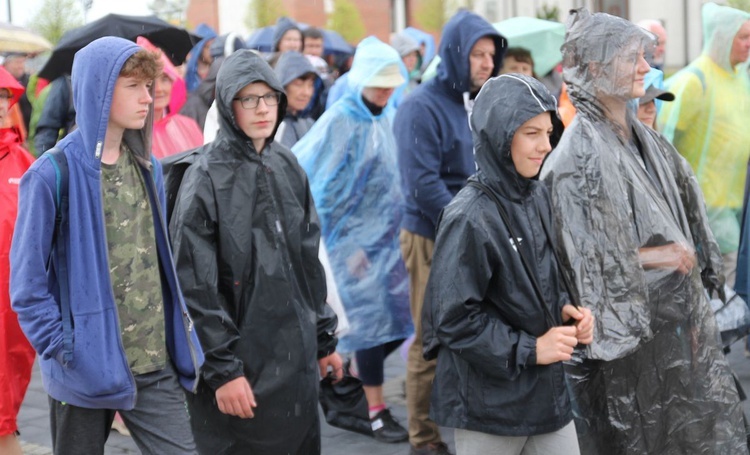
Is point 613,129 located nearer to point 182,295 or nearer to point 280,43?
point 182,295

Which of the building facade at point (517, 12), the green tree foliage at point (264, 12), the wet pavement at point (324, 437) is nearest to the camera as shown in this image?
the wet pavement at point (324, 437)

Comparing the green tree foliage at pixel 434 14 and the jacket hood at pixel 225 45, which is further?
the green tree foliage at pixel 434 14

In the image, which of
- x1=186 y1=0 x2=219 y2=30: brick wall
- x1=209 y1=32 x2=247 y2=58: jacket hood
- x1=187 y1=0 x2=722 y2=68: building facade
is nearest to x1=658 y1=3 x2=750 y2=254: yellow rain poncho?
x1=209 y1=32 x2=247 y2=58: jacket hood

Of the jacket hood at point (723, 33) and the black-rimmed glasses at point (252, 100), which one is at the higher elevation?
the black-rimmed glasses at point (252, 100)

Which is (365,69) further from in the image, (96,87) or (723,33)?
(96,87)

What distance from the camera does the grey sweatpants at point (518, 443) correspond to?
3.74 meters

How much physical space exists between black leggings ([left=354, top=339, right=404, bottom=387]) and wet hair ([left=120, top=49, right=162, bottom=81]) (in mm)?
2865

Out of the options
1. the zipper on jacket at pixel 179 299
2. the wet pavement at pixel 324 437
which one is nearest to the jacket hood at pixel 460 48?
the wet pavement at pixel 324 437

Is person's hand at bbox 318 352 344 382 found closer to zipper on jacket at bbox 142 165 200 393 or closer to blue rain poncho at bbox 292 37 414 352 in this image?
zipper on jacket at bbox 142 165 200 393

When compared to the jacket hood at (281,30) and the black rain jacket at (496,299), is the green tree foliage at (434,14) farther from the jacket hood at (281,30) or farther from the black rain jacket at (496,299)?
the black rain jacket at (496,299)

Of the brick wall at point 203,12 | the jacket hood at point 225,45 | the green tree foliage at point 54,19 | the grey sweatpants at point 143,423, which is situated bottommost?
the brick wall at point 203,12

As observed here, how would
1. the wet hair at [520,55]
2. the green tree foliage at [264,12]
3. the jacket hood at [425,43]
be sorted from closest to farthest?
1. the wet hair at [520,55]
2. the jacket hood at [425,43]
3. the green tree foliage at [264,12]

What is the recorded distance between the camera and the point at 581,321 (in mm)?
3807

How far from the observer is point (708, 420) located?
14.8 feet
